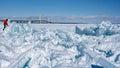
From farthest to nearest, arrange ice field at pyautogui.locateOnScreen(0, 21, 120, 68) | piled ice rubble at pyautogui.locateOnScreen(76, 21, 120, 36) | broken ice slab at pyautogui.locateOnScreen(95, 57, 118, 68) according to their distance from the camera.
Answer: piled ice rubble at pyautogui.locateOnScreen(76, 21, 120, 36) < ice field at pyautogui.locateOnScreen(0, 21, 120, 68) < broken ice slab at pyautogui.locateOnScreen(95, 57, 118, 68)

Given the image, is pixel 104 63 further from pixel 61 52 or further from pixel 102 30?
pixel 102 30

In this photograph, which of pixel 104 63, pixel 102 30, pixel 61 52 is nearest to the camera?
pixel 104 63

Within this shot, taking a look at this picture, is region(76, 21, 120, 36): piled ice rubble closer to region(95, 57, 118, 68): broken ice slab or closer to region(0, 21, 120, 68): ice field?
region(0, 21, 120, 68): ice field

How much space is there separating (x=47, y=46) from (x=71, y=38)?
1.93 metres

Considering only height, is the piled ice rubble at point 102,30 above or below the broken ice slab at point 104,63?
above

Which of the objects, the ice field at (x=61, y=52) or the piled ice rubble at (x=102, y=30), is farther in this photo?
the piled ice rubble at (x=102, y=30)

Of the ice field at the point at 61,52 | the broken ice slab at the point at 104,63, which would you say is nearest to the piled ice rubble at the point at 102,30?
the ice field at the point at 61,52

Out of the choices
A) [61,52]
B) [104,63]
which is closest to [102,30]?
[61,52]

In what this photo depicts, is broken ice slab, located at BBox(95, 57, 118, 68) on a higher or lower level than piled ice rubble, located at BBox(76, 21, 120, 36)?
lower

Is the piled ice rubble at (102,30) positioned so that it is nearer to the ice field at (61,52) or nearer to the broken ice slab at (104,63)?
the ice field at (61,52)

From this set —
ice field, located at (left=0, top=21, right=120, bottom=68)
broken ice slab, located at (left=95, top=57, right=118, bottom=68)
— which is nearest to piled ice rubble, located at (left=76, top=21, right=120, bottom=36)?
ice field, located at (left=0, top=21, right=120, bottom=68)

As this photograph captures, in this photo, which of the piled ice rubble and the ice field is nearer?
Result: the ice field

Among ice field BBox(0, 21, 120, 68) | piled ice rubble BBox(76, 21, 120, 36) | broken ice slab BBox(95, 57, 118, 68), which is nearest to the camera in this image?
broken ice slab BBox(95, 57, 118, 68)

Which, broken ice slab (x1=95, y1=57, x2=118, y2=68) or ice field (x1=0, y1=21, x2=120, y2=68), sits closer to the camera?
broken ice slab (x1=95, y1=57, x2=118, y2=68)
